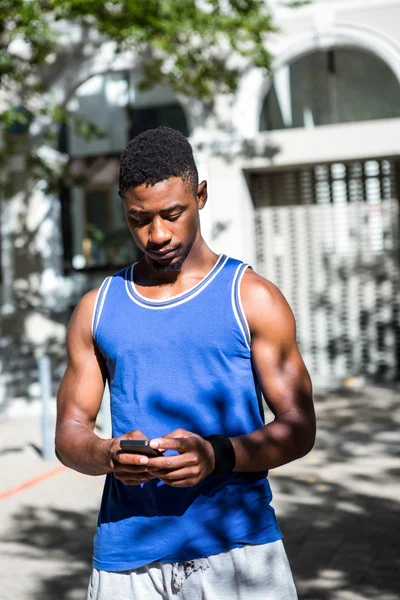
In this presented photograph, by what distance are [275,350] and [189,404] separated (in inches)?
9.6

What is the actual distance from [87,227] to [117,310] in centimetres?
1260

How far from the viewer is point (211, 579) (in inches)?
87.0

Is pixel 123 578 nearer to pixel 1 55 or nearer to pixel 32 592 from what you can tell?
pixel 32 592

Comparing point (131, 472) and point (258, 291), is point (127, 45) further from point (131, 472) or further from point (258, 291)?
point (131, 472)

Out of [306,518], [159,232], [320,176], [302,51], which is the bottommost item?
[306,518]

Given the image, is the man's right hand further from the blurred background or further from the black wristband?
the blurred background

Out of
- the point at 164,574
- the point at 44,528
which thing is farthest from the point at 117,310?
the point at 44,528

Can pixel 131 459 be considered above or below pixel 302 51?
below

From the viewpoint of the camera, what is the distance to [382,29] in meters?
12.2

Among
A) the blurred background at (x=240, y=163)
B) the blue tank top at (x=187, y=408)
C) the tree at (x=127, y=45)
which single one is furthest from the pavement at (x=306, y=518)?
the tree at (x=127, y=45)

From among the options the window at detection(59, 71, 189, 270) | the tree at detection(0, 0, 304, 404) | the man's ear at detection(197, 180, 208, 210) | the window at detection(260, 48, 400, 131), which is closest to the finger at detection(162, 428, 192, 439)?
the man's ear at detection(197, 180, 208, 210)

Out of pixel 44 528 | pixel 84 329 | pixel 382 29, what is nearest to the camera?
pixel 84 329

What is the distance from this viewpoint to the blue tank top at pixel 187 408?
2184mm

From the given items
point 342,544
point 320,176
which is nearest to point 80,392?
point 342,544
